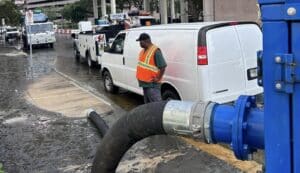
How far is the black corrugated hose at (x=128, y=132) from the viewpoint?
265 cm

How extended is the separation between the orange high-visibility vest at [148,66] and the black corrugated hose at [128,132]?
5.22 meters

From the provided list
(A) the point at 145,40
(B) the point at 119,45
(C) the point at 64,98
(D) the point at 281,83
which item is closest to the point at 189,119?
(D) the point at 281,83

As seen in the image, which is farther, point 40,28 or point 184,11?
point 184,11

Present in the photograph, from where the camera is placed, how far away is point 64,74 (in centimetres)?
1814

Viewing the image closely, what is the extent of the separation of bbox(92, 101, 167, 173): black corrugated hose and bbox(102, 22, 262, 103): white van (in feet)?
16.8

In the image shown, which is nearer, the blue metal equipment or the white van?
the blue metal equipment

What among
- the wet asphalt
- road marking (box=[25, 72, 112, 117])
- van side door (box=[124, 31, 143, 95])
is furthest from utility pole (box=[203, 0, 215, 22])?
van side door (box=[124, 31, 143, 95])

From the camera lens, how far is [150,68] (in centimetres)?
831

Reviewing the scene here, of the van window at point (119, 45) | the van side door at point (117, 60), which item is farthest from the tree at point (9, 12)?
the van window at point (119, 45)

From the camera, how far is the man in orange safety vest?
8.16 meters

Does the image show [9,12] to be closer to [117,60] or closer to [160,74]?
[117,60]

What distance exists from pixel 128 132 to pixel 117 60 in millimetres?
8802

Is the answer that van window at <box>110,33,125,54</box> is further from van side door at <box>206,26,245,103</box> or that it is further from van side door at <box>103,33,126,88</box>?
van side door at <box>206,26,245,103</box>

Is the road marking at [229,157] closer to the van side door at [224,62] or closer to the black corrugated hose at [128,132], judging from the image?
the van side door at [224,62]
